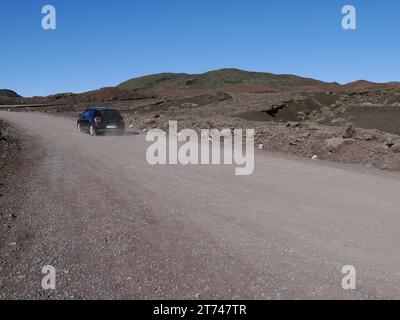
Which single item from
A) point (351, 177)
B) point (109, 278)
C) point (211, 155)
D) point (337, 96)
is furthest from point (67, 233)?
point (337, 96)

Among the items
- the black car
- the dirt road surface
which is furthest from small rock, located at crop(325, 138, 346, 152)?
the black car

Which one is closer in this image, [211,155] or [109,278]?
[109,278]

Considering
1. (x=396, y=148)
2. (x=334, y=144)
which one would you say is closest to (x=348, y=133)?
(x=334, y=144)

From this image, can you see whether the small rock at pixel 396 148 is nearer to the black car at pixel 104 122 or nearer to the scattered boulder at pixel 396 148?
the scattered boulder at pixel 396 148

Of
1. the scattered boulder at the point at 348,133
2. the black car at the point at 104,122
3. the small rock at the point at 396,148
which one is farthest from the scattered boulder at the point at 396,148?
the black car at the point at 104,122

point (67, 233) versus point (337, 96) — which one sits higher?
point (337, 96)

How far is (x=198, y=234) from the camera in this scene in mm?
6629

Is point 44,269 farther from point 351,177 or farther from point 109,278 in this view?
point 351,177

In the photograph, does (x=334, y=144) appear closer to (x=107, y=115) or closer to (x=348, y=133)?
(x=348, y=133)

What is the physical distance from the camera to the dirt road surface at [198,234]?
4.92 metres

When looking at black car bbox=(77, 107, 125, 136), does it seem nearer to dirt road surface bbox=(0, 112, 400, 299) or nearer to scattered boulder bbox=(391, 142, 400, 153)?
dirt road surface bbox=(0, 112, 400, 299)

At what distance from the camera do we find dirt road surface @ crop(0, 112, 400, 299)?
492 cm
